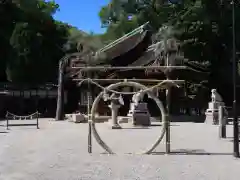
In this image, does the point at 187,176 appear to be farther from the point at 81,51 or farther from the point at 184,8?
the point at 184,8

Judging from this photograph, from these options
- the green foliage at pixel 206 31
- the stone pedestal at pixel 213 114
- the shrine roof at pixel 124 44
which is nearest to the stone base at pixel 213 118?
the stone pedestal at pixel 213 114

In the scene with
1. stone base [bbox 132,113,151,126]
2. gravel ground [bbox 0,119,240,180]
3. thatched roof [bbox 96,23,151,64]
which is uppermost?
thatched roof [bbox 96,23,151,64]

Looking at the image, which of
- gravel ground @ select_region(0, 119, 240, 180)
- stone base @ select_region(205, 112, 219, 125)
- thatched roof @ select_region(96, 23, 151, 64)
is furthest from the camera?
thatched roof @ select_region(96, 23, 151, 64)

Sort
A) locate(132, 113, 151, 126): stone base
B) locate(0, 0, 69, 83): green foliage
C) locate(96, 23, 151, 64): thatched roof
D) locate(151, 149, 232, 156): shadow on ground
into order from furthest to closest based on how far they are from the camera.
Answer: locate(0, 0, 69, 83): green foliage < locate(96, 23, 151, 64): thatched roof < locate(132, 113, 151, 126): stone base < locate(151, 149, 232, 156): shadow on ground

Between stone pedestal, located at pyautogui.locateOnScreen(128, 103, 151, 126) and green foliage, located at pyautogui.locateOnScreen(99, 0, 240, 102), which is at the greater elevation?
green foliage, located at pyautogui.locateOnScreen(99, 0, 240, 102)

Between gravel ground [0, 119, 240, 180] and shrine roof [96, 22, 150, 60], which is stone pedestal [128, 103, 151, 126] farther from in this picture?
shrine roof [96, 22, 150, 60]

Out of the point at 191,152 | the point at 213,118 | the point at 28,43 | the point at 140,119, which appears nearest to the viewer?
the point at 191,152

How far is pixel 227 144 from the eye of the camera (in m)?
16.3

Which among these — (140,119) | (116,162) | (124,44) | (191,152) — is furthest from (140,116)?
(116,162)

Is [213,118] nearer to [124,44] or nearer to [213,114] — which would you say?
[213,114]

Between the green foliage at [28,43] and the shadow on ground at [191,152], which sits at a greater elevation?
the green foliage at [28,43]

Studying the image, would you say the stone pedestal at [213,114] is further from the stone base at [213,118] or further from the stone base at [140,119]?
the stone base at [140,119]

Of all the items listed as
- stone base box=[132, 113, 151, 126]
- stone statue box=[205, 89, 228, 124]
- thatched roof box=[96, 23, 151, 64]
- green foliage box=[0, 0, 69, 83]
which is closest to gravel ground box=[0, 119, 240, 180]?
stone base box=[132, 113, 151, 126]

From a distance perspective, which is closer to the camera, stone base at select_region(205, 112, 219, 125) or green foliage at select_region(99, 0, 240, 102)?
stone base at select_region(205, 112, 219, 125)
